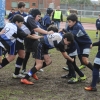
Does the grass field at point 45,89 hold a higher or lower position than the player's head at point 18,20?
lower

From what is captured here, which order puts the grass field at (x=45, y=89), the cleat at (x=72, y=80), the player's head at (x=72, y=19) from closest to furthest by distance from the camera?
the grass field at (x=45, y=89), the cleat at (x=72, y=80), the player's head at (x=72, y=19)

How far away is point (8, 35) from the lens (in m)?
5.56

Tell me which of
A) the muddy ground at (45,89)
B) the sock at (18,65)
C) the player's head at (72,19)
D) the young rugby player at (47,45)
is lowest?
the muddy ground at (45,89)

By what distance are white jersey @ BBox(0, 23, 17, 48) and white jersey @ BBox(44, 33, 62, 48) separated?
0.71m

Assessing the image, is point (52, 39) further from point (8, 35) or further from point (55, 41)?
point (8, 35)

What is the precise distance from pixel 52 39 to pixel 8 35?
0.97 meters

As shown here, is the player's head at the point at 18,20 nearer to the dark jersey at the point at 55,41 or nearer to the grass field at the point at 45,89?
the dark jersey at the point at 55,41

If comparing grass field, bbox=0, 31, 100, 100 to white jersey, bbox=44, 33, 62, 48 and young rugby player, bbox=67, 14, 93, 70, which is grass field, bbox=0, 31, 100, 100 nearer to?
young rugby player, bbox=67, 14, 93, 70

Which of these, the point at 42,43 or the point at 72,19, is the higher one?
the point at 72,19

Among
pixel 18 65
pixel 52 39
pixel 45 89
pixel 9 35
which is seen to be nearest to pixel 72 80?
pixel 45 89

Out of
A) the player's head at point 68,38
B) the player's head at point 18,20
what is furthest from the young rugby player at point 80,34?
the player's head at point 18,20

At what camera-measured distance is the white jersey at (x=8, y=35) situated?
5.56 m

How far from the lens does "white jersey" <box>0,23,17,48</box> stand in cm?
556

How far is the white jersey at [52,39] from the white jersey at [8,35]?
0.71 m
